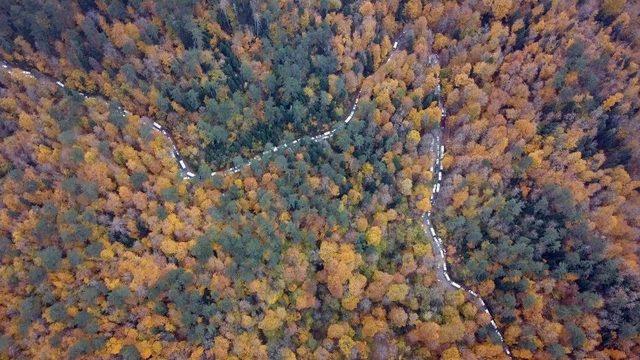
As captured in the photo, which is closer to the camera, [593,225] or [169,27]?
[593,225]

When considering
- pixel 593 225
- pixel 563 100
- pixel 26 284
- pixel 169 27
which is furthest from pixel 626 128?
pixel 26 284

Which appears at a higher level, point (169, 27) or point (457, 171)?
point (169, 27)

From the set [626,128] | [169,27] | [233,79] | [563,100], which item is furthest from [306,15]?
[626,128]

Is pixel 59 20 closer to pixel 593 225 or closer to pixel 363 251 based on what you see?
pixel 363 251

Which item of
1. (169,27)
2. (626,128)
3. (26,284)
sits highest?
(169,27)

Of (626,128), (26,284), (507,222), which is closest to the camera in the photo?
(26,284)

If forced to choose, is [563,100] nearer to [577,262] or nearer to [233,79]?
[577,262]

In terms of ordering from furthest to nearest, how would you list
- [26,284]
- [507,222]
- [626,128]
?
[626,128] → [507,222] → [26,284]
